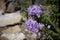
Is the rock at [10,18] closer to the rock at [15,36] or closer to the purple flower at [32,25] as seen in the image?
the rock at [15,36]

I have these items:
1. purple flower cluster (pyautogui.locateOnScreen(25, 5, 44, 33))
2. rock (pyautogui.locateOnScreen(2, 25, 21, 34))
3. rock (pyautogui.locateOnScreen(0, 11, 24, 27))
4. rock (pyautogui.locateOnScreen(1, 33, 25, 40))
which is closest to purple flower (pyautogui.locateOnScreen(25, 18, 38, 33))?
purple flower cluster (pyautogui.locateOnScreen(25, 5, 44, 33))

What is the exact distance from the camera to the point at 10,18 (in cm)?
370

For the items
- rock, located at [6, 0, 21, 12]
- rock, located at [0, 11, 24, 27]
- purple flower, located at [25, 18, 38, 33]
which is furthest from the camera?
rock, located at [6, 0, 21, 12]

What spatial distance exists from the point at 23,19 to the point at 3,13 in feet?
1.80

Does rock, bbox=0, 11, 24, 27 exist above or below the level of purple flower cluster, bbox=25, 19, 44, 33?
below

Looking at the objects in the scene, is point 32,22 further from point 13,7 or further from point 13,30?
point 13,7

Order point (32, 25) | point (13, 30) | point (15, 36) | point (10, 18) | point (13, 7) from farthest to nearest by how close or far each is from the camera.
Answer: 1. point (13, 7)
2. point (10, 18)
3. point (13, 30)
4. point (15, 36)
5. point (32, 25)

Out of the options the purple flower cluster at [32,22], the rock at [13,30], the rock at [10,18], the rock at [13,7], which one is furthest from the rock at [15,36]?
the purple flower cluster at [32,22]

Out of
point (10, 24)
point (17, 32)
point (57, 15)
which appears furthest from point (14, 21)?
point (57, 15)

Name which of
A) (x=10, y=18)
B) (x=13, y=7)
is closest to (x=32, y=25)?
(x=10, y=18)

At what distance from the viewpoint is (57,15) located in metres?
2.69

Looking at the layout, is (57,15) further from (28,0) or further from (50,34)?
(28,0)

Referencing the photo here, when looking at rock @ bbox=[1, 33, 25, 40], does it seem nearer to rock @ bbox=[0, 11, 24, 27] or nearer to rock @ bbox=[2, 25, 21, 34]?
rock @ bbox=[2, 25, 21, 34]

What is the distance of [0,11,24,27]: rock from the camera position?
11.7 feet
